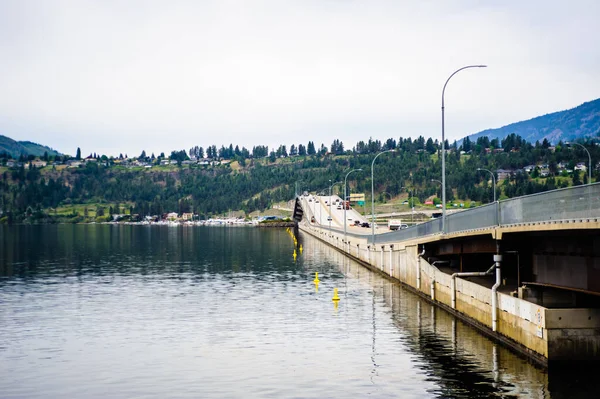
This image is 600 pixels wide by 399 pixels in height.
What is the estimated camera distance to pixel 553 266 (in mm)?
32312

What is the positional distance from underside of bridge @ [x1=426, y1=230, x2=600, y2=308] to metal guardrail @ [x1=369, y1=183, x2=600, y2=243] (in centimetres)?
87

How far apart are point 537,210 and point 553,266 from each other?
2884 mm

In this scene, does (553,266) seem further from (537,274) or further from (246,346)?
(246,346)

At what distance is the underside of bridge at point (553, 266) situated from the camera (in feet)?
95.6

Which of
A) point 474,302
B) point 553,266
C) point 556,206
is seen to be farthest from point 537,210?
point 474,302

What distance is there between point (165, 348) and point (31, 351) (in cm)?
621

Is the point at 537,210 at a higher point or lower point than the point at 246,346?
higher

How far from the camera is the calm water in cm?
2862

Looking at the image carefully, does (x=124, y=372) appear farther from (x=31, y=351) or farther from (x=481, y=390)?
(x=481, y=390)

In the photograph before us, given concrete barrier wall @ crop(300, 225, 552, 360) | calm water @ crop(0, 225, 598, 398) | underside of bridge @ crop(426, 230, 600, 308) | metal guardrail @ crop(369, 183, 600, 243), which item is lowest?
calm water @ crop(0, 225, 598, 398)

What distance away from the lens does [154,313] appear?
5000 cm

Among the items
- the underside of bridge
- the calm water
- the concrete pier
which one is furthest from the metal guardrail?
the calm water

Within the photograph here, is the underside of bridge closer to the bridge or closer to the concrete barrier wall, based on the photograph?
the bridge

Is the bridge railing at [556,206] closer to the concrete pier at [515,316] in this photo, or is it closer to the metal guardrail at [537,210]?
the metal guardrail at [537,210]
